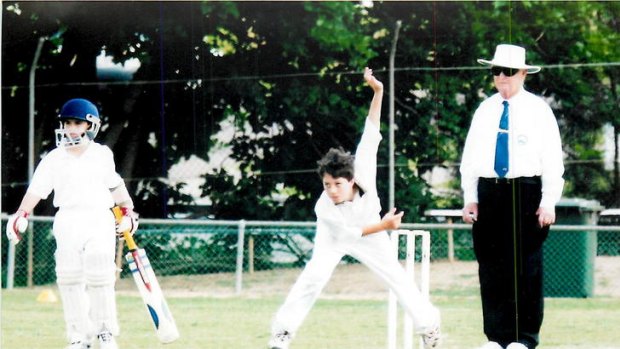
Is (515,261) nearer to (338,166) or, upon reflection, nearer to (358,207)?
(358,207)

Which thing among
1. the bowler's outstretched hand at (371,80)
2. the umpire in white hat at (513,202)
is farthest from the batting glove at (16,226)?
the umpire in white hat at (513,202)

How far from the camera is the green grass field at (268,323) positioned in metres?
7.95

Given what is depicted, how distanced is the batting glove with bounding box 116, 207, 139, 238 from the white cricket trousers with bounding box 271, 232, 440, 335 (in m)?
0.98

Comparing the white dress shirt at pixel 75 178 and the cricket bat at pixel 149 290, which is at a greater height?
the white dress shirt at pixel 75 178

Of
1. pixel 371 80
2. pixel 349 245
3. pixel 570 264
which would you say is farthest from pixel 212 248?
pixel 371 80

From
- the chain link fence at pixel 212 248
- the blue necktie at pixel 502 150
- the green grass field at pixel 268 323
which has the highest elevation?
the blue necktie at pixel 502 150

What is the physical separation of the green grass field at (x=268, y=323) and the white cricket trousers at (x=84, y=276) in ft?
3.79

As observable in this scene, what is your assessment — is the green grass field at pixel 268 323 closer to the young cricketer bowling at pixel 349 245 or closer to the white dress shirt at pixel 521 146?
the young cricketer bowling at pixel 349 245

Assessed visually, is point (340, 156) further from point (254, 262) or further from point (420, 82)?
point (420, 82)

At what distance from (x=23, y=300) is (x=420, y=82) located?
227 inches

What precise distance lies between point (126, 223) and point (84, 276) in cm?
41

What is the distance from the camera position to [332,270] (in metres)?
6.19

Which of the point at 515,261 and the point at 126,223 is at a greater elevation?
the point at 126,223

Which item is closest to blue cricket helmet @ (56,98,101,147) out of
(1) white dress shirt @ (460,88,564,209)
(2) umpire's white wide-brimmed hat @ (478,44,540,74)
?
(1) white dress shirt @ (460,88,564,209)
